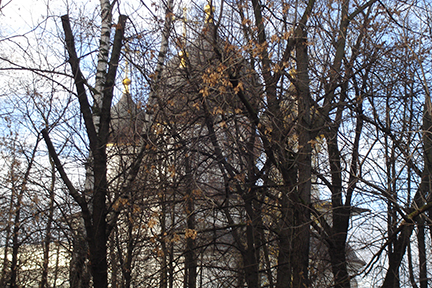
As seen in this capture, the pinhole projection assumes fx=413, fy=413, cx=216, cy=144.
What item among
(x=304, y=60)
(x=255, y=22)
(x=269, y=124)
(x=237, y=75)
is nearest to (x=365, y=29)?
(x=304, y=60)

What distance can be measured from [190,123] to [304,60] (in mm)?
2104

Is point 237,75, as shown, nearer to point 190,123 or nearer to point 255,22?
point 190,123

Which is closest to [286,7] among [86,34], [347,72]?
[347,72]

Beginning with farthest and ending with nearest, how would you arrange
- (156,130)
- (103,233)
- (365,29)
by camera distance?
1. (365,29)
2. (156,130)
3. (103,233)

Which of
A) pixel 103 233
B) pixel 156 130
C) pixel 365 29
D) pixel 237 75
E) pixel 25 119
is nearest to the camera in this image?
pixel 237 75

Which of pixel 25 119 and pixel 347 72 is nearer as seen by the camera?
pixel 347 72

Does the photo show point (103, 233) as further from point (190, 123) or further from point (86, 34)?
point (86, 34)

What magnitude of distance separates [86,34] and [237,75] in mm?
3607

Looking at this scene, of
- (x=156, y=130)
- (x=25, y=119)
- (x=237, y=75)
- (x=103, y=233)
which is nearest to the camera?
(x=237, y=75)

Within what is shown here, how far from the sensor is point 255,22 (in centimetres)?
686

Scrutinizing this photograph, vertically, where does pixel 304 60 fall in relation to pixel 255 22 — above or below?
below

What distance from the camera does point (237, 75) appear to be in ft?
17.9

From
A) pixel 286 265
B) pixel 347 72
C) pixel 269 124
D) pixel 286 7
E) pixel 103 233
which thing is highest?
pixel 286 7

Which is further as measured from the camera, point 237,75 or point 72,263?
point 72,263
